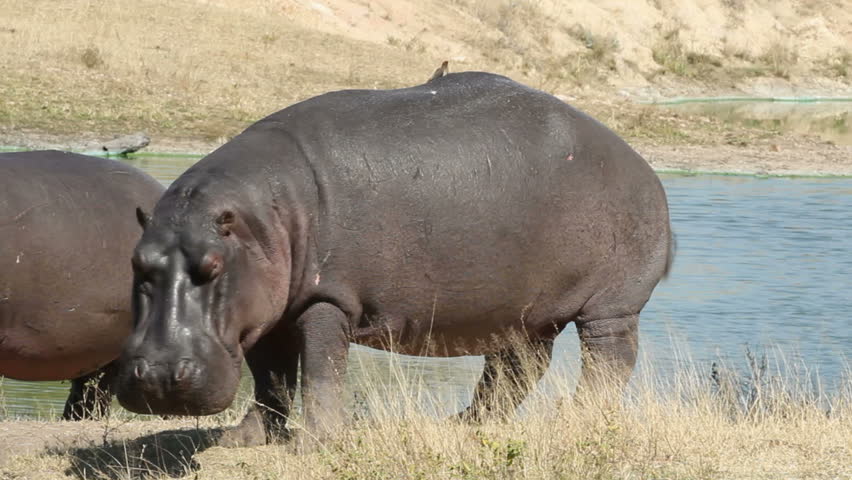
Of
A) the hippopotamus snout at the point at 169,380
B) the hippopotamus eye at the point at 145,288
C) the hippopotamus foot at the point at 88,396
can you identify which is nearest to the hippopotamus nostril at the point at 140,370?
the hippopotamus snout at the point at 169,380

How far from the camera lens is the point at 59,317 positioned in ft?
22.5

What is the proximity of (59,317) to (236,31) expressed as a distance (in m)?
25.4

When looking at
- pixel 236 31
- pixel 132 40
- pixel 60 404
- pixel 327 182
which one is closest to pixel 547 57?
pixel 236 31

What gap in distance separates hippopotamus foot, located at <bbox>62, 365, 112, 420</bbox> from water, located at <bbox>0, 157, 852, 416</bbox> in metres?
0.52

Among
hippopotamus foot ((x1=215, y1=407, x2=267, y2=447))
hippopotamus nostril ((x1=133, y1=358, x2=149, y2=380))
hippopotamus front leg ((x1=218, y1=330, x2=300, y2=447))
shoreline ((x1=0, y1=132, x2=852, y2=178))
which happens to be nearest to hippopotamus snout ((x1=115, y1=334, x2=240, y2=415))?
hippopotamus nostril ((x1=133, y1=358, x2=149, y2=380))

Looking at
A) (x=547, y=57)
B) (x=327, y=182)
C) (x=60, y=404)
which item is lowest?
(x=547, y=57)

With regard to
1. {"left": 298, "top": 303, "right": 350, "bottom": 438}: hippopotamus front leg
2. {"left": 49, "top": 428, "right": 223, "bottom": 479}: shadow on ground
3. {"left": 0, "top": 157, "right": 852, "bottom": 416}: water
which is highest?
{"left": 298, "top": 303, "right": 350, "bottom": 438}: hippopotamus front leg

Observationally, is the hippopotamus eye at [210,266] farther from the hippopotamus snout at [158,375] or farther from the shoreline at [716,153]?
the shoreline at [716,153]

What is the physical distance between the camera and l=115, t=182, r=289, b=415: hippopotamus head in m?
4.96

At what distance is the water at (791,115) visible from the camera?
103 feet

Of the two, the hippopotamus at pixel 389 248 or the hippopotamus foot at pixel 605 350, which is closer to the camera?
the hippopotamus at pixel 389 248

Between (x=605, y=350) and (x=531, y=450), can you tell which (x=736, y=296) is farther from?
(x=531, y=450)

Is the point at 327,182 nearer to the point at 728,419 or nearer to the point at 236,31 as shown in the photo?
the point at 728,419

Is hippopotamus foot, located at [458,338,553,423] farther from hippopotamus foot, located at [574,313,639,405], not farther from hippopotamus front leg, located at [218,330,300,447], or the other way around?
hippopotamus front leg, located at [218,330,300,447]
